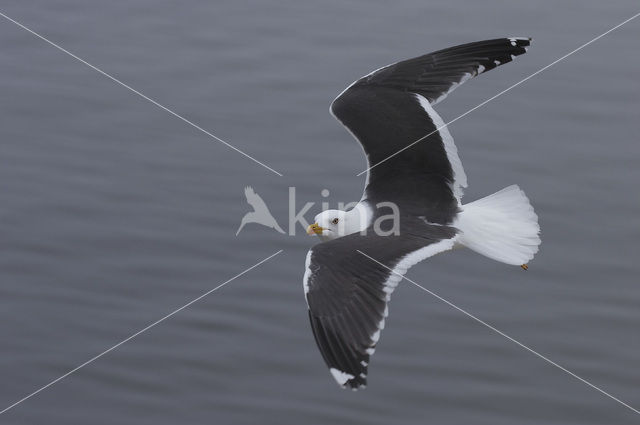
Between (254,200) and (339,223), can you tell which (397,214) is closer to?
(339,223)

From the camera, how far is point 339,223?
751 centimetres

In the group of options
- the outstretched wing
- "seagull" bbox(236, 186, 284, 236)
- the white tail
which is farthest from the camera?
the outstretched wing

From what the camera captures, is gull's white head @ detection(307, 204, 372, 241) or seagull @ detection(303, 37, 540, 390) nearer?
seagull @ detection(303, 37, 540, 390)

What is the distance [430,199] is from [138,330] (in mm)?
2476

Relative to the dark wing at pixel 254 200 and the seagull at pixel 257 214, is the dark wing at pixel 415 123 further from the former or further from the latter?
the dark wing at pixel 254 200

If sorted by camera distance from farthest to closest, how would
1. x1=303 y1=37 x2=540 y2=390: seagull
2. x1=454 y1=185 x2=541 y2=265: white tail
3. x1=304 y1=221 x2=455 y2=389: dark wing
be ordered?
x1=454 y1=185 x2=541 y2=265: white tail
x1=303 y1=37 x2=540 y2=390: seagull
x1=304 y1=221 x2=455 y2=389: dark wing

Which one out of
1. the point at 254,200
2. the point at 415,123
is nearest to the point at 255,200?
the point at 254,200

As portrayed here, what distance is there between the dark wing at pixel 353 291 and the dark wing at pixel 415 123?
0.68m

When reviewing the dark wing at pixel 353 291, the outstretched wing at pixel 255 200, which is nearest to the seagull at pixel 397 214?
the dark wing at pixel 353 291

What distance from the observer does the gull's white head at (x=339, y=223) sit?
7.42 meters

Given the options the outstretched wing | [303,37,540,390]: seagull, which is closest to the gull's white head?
[303,37,540,390]: seagull

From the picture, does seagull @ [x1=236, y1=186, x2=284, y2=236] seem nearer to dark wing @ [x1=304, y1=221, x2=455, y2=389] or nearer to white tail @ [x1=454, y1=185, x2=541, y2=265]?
white tail @ [x1=454, y1=185, x2=541, y2=265]

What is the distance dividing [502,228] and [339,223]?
0.95m

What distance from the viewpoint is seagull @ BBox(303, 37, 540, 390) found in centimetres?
643
